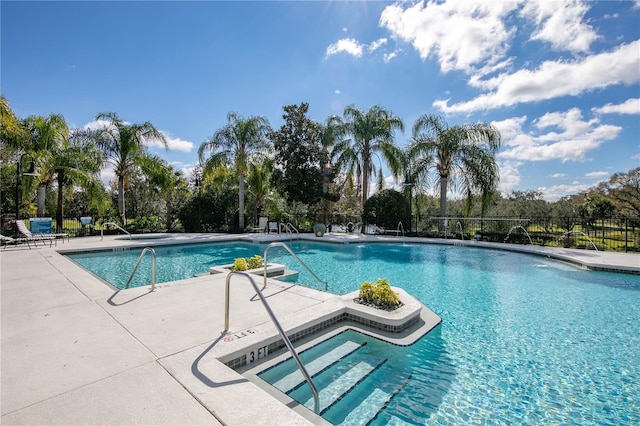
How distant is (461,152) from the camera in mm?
16359

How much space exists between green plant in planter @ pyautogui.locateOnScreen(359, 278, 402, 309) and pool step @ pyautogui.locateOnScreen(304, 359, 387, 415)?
1.12 m

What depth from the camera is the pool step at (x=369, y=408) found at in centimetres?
266

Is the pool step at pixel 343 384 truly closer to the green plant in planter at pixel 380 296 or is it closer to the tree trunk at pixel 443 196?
the green plant in planter at pixel 380 296

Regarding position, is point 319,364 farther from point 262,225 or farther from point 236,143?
point 236,143

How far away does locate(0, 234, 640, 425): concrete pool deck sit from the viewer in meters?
2.15

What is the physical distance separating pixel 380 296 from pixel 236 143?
15000mm

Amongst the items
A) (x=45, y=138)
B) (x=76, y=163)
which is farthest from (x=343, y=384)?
(x=45, y=138)

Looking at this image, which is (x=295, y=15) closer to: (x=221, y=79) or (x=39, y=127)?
(x=221, y=79)

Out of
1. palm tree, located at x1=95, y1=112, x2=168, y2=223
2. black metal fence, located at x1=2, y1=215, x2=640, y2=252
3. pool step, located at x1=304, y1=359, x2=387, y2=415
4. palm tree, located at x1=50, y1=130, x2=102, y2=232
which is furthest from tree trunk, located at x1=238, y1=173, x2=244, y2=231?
pool step, located at x1=304, y1=359, x2=387, y2=415

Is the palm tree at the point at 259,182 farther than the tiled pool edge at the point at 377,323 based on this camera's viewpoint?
Yes

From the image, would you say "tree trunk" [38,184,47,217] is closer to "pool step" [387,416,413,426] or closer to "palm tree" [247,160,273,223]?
"palm tree" [247,160,273,223]

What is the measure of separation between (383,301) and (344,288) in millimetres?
2454

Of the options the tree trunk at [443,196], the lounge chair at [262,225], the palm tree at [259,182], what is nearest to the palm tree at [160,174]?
the palm tree at [259,182]

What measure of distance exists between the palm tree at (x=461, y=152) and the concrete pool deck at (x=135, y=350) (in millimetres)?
13912
